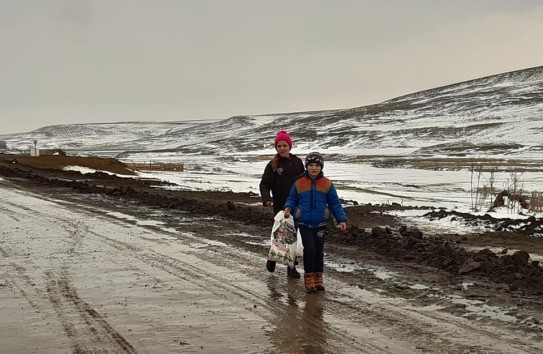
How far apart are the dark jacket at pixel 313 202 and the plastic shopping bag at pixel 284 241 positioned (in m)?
0.60

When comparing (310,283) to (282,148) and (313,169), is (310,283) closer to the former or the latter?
(313,169)

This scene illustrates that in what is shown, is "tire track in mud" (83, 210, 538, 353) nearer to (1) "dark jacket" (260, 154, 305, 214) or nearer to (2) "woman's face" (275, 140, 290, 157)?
(1) "dark jacket" (260, 154, 305, 214)

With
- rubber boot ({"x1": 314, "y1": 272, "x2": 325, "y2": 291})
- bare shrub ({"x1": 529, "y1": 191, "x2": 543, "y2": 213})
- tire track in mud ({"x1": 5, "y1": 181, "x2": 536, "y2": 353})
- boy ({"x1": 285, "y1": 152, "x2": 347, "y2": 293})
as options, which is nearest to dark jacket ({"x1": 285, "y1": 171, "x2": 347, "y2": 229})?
boy ({"x1": 285, "y1": 152, "x2": 347, "y2": 293})

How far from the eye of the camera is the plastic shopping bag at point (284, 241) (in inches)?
331

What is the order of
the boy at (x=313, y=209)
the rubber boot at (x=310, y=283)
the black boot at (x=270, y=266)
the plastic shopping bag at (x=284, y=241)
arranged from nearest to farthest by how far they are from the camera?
the rubber boot at (x=310, y=283) < the boy at (x=313, y=209) < the plastic shopping bag at (x=284, y=241) < the black boot at (x=270, y=266)

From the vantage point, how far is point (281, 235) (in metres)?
8.52

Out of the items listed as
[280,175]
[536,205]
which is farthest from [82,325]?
[536,205]

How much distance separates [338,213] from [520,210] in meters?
11.2

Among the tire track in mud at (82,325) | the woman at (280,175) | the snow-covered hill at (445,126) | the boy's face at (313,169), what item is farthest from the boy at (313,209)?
the snow-covered hill at (445,126)

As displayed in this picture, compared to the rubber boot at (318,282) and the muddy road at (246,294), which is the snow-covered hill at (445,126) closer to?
the muddy road at (246,294)

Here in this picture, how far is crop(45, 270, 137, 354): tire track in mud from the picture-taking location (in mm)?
5555

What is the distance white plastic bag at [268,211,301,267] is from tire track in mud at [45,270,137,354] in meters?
2.60

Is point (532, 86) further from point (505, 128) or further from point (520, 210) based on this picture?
point (520, 210)

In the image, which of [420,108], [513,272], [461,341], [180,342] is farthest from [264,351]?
[420,108]
